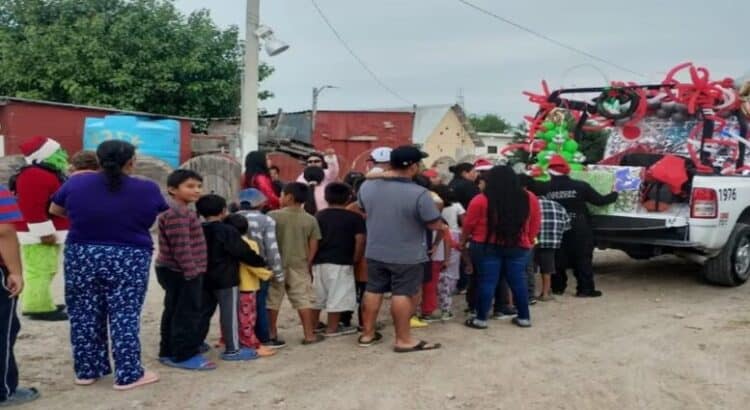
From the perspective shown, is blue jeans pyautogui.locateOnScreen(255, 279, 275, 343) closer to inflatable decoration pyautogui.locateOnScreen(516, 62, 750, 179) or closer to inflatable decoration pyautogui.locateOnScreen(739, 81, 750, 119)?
inflatable decoration pyautogui.locateOnScreen(516, 62, 750, 179)

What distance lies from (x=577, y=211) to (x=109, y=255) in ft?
15.3

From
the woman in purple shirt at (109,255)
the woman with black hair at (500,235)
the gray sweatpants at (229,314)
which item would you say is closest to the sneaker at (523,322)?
the woman with black hair at (500,235)

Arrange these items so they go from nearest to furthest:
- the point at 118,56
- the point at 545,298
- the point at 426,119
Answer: the point at 545,298
the point at 118,56
the point at 426,119

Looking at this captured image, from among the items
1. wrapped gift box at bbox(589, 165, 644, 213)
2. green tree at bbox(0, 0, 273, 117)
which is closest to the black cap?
wrapped gift box at bbox(589, 165, 644, 213)

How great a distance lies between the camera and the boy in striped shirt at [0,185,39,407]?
3.92m

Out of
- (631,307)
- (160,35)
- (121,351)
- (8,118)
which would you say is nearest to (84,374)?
(121,351)

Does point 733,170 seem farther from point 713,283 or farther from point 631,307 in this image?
point 631,307

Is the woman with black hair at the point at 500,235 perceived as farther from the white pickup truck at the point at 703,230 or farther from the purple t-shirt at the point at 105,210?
the purple t-shirt at the point at 105,210

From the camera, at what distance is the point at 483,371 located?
4.87 m

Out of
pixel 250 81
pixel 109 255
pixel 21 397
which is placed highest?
pixel 250 81

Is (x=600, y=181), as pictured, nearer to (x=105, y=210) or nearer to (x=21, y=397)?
(x=105, y=210)

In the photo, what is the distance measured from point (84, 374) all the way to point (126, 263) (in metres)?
0.76

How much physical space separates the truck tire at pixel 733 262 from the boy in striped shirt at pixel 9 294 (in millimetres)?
6455

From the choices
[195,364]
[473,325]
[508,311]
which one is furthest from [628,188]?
[195,364]
